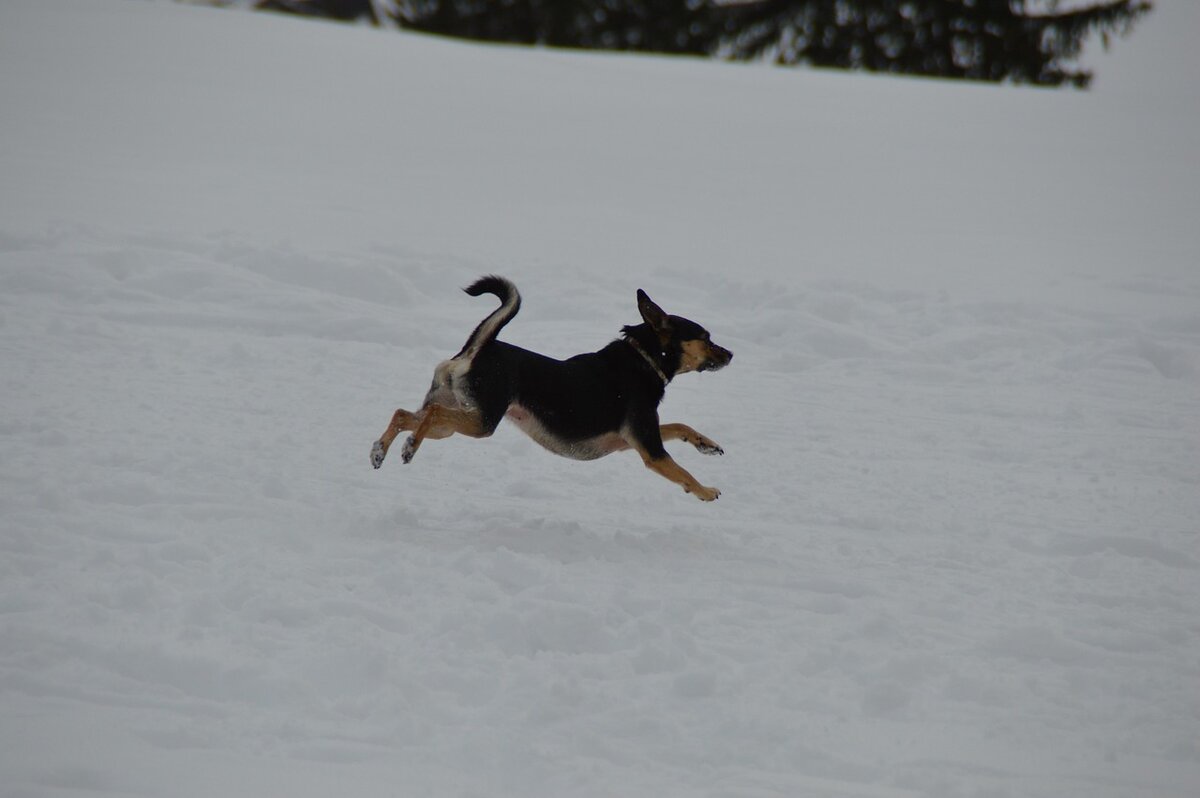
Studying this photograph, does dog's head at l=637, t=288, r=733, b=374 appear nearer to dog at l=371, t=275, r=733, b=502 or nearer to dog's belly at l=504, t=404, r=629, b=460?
dog at l=371, t=275, r=733, b=502

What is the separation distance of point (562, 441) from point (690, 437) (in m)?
0.80

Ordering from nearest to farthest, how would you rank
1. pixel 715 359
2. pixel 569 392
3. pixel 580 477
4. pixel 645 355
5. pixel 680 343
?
pixel 569 392 → pixel 645 355 → pixel 680 343 → pixel 715 359 → pixel 580 477

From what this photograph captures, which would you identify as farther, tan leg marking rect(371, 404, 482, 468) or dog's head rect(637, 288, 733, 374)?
dog's head rect(637, 288, 733, 374)

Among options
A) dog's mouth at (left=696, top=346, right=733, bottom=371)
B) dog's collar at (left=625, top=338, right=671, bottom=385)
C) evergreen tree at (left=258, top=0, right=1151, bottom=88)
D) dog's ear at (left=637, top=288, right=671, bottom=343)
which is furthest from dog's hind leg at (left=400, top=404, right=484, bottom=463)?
evergreen tree at (left=258, top=0, right=1151, bottom=88)

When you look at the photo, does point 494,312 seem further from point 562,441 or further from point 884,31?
point 884,31

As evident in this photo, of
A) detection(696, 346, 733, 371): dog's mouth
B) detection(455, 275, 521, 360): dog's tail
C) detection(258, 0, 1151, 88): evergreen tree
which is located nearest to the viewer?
detection(455, 275, 521, 360): dog's tail

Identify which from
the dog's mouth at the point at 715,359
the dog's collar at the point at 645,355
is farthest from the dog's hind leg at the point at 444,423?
the dog's mouth at the point at 715,359

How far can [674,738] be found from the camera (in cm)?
390

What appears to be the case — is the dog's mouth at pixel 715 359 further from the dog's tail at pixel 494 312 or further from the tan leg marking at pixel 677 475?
the dog's tail at pixel 494 312

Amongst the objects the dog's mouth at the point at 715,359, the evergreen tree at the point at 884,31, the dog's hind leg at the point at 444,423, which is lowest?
the dog's hind leg at the point at 444,423

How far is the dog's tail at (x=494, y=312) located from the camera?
5.58 metres

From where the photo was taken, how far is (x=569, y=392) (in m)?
5.86

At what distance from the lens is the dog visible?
222 inches

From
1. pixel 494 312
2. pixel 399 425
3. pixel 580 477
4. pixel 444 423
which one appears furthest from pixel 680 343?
pixel 399 425
